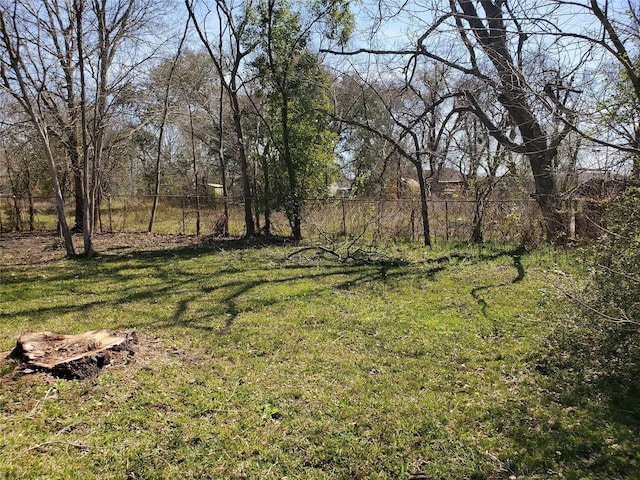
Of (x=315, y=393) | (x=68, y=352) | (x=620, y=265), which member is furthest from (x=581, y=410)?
(x=68, y=352)

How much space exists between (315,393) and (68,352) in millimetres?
2419

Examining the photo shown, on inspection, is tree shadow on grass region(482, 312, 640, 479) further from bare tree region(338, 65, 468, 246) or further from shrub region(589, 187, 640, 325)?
bare tree region(338, 65, 468, 246)

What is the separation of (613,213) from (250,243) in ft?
31.5

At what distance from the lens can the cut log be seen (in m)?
3.73

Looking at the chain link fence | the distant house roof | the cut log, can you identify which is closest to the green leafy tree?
the chain link fence

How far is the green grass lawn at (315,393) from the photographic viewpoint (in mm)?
2725

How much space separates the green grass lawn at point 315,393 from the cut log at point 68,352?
143 mm

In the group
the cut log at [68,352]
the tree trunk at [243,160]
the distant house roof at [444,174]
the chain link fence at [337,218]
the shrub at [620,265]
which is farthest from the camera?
the distant house roof at [444,174]

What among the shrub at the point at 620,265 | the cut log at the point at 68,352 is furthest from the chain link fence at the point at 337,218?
the cut log at the point at 68,352

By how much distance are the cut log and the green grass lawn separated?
14 cm

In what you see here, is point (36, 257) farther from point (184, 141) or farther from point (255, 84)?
point (184, 141)

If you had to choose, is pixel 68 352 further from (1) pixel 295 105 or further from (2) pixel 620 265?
(1) pixel 295 105

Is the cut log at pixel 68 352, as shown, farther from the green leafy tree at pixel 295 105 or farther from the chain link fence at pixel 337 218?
the green leafy tree at pixel 295 105

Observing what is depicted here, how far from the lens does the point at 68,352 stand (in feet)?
12.9
